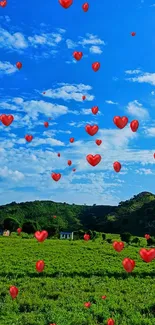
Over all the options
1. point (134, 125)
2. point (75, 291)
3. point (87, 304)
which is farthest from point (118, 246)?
point (134, 125)

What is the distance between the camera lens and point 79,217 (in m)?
103

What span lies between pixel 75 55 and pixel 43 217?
79489mm

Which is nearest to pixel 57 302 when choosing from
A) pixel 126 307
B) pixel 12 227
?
pixel 126 307

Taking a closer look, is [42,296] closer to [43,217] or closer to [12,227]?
[12,227]

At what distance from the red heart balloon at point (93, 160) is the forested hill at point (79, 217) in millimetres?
43791

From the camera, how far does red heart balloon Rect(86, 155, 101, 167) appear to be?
13148 mm

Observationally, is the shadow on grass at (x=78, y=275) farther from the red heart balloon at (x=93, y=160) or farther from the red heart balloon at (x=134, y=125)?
the red heart balloon at (x=134, y=125)

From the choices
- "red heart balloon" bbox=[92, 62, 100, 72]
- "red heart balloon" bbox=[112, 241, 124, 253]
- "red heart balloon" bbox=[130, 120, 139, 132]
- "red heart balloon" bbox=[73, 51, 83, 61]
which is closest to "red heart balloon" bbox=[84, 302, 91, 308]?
"red heart balloon" bbox=[112, 241, 124, 253]

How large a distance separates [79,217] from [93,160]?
90744 millimetres

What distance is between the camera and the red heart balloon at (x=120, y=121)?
11914 millimetres

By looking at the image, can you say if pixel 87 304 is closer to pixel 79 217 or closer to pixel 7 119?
pixel 7 119

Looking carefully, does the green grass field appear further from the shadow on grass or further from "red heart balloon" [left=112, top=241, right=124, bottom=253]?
"red heart balloon" [left=112, top=241, right=124, bottom=253]

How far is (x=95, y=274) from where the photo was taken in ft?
71.6

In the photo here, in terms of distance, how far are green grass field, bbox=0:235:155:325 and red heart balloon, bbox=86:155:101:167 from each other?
4476mm
